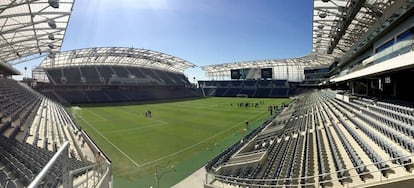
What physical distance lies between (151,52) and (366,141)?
5324 centimetres

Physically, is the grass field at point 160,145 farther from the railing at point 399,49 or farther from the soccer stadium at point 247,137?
the railing at point 399,49

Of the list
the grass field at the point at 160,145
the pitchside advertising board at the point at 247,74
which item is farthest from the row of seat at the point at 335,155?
the pitchside advertising board at the point at 247,74

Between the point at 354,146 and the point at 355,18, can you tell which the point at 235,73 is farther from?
the point at 354,146

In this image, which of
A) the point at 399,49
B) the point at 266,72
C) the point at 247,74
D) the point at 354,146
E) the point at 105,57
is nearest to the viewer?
the point at 354,146

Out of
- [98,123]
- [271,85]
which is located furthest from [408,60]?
[271,85]

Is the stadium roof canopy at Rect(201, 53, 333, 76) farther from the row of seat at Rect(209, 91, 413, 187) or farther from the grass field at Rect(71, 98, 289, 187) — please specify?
the row of seat at Rect(209, 91, 413, 187)

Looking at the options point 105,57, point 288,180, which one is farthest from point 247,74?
point 288,180

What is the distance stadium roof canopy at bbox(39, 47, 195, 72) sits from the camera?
180ft

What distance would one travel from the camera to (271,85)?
89.2 metres

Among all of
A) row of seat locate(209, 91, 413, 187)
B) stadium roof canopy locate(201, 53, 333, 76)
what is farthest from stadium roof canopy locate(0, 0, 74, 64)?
stadium roof canopy locate(201, 53, 333, 76)

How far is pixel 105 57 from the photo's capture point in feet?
207

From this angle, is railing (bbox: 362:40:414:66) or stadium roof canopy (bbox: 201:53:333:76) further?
stadium roof canopy (bbox: 201:53:333:76)

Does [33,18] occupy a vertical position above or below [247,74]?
above

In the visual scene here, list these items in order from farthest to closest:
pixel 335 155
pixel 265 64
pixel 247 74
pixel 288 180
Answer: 1. pixel 247 74
2. pixel 265 64
3. pixel 335 155
4. pixel 288 180
